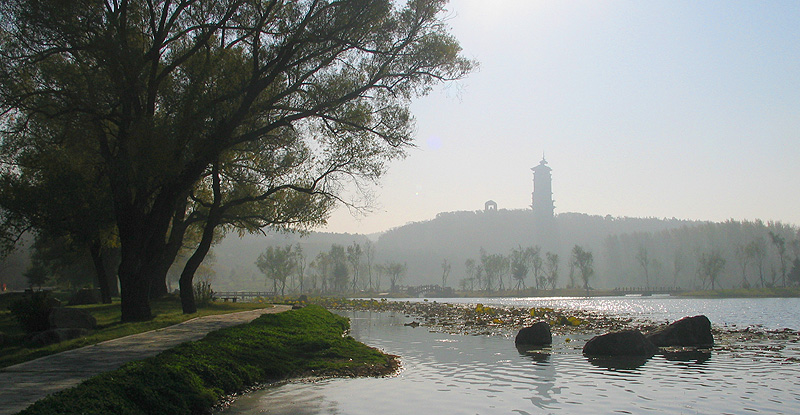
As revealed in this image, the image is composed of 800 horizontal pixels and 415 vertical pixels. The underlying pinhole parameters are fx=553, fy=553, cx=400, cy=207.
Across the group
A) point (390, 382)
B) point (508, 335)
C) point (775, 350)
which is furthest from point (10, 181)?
point (775, 350)

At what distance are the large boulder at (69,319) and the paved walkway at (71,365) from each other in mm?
2294

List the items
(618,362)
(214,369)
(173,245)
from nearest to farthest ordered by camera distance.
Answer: (214,369) < (618,362) < (173,245)

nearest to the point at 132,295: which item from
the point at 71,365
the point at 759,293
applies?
the point at 71,365

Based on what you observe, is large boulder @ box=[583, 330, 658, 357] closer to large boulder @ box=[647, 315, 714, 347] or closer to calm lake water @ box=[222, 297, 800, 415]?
calm lake water @ box=[222, 297, 800, 415]

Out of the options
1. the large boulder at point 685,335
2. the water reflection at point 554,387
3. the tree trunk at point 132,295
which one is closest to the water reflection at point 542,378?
the water reflection at point 554,387

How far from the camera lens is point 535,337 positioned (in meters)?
24.8

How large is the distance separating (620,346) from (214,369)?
14.9m

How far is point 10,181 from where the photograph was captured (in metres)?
27.4

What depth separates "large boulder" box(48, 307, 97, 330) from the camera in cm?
1753

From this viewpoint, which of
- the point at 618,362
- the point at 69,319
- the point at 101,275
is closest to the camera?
the point at 69,319

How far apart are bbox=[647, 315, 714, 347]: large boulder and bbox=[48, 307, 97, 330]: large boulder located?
22.2 m

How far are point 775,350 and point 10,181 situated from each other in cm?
3546

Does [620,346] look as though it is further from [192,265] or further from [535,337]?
[192,265]

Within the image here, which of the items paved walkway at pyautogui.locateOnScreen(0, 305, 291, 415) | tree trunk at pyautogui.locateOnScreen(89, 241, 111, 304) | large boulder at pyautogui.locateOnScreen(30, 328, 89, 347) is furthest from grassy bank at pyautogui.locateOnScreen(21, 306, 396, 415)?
tree trunk at pyautogui.locateOnScreen(89, 241, 111, 304)
